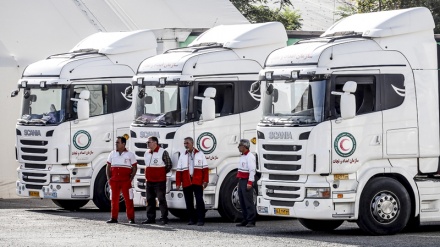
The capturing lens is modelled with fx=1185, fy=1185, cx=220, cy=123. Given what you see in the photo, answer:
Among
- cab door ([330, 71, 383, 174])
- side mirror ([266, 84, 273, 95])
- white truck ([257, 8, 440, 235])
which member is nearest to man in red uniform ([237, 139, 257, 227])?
white truck ([257, 8, 440, 235])

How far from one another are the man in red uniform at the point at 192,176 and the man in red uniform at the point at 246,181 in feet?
2.51

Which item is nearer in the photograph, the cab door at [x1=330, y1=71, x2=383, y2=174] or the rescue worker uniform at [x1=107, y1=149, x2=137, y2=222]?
the cab door at [x1=330, y1=71, x2=383, y2=174]

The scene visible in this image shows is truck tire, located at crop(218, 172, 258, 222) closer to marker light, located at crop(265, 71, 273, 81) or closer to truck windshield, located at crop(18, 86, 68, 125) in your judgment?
marker light, located at crop(265, 71, 273, 81)

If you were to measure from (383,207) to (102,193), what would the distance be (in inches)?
315

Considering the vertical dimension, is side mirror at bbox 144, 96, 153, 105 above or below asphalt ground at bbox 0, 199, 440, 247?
above

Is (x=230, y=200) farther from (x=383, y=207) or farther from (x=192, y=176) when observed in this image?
(x=383, y=207)

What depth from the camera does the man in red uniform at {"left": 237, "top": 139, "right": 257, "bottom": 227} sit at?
21.9 m

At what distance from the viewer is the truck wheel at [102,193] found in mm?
25641

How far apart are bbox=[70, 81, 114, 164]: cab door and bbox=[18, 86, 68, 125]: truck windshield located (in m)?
0.35

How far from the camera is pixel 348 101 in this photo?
760 inches

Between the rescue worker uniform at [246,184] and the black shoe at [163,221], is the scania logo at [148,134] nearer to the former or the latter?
the black shoe at [163,221]

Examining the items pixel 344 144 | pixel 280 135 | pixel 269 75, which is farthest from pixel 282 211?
pixel 269 75

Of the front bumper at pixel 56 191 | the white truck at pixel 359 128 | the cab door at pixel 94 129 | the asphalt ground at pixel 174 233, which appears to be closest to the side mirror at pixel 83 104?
the cab door at pixel 94 129

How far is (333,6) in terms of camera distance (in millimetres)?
61969
